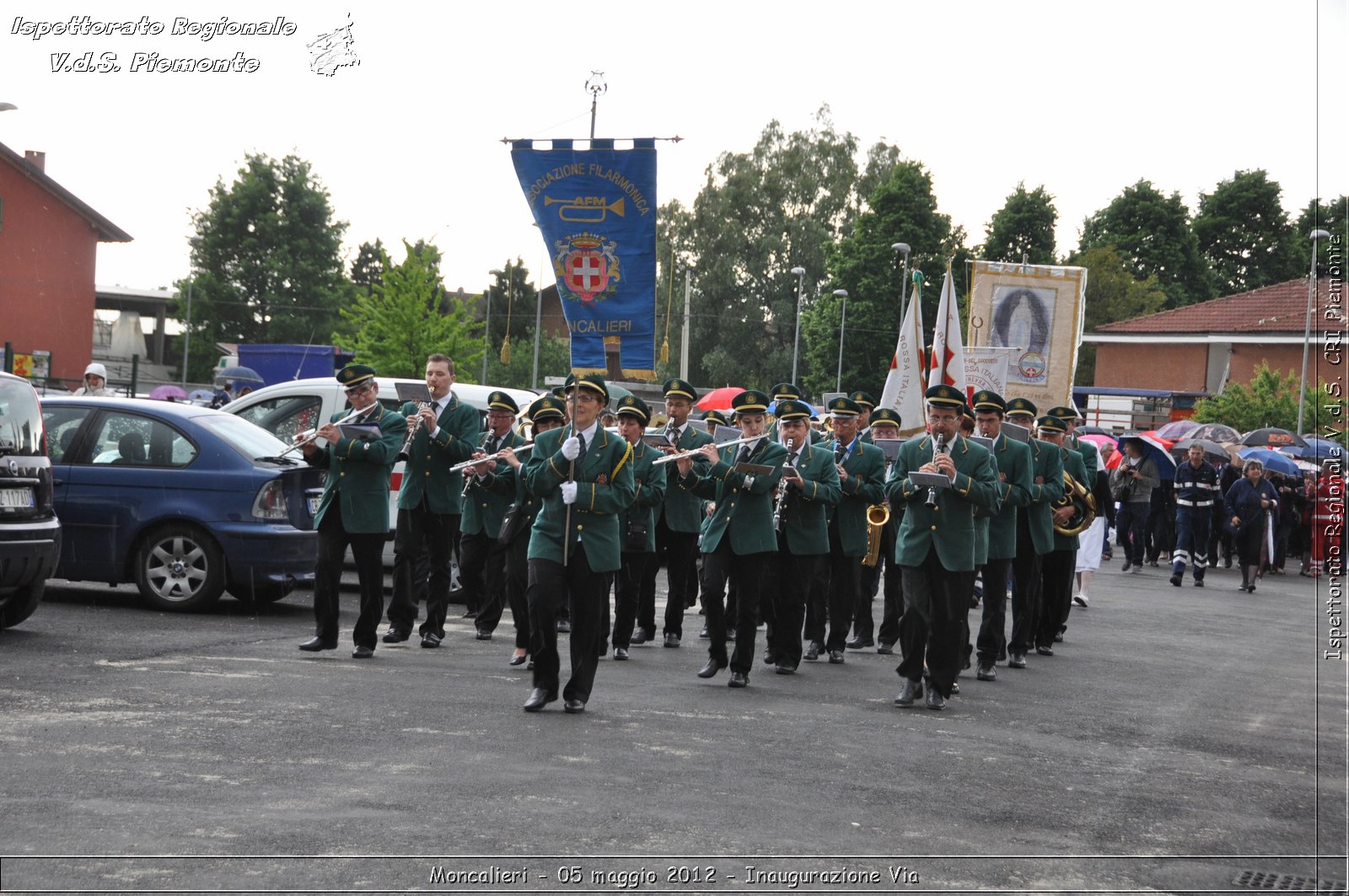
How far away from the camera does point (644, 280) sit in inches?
587

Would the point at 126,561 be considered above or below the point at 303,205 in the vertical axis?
below

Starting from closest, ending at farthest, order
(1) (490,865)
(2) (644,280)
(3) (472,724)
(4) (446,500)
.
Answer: (1) (490,865) < (3) (472,724) < (4) (446,500) < (2) (644,280)

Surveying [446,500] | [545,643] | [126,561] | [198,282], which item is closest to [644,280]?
[446,500]

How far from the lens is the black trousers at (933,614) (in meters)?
10.2

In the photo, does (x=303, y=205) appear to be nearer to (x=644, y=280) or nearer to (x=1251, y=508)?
(x=1251, y=508)

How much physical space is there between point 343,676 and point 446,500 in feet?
7.65

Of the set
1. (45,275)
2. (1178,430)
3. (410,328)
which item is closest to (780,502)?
(1178,430)

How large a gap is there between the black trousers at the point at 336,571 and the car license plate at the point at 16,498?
192cm

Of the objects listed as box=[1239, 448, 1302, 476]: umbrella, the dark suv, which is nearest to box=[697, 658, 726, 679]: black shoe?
the dark suv

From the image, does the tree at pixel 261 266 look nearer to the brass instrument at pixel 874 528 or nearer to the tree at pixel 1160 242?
the tree at pixel 1160 242

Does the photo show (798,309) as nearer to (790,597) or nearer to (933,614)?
(790,597)

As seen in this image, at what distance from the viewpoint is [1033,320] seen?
25.7 metres

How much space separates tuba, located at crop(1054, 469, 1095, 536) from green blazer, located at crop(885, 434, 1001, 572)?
3.55 metres

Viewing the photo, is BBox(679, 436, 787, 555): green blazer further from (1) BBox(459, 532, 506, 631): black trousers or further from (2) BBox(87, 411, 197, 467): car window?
(2) BBox(87, 411, 197, 467): car window
